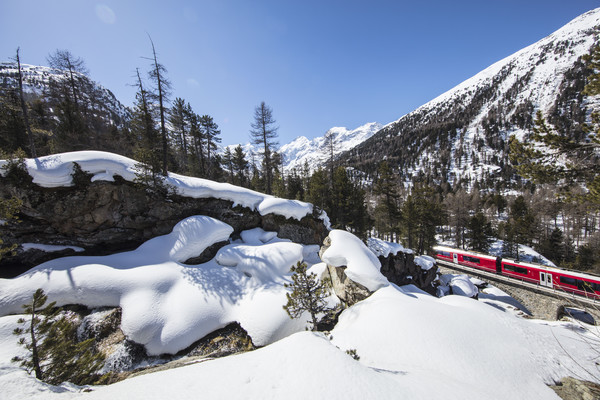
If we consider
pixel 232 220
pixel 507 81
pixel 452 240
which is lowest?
pixel 452 240

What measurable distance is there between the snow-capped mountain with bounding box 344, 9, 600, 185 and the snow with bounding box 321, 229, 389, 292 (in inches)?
4658

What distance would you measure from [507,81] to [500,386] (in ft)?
792

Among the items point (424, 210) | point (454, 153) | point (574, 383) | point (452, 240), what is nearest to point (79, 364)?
point (574, 383)

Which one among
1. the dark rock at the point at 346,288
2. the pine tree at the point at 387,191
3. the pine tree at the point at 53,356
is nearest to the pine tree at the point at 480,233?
the pine tree at the point at 387,191

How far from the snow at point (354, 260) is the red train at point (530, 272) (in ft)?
45.1

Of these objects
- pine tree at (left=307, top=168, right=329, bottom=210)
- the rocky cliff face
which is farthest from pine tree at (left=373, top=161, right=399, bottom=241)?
the rocky cliff face

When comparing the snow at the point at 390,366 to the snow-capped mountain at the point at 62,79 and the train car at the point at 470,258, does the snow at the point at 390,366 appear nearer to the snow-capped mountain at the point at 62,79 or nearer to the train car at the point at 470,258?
the snow-capped mountain at the point at 62,79

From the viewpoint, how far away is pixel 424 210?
81.6 feet

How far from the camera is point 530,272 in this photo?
1948 centimetres

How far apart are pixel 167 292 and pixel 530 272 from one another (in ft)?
102

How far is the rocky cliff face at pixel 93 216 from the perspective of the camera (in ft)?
31.4

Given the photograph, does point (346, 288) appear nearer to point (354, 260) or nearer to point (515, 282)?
point (354, 260)

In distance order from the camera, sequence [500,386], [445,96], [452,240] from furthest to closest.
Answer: [445,96], [452,240], [500,386]

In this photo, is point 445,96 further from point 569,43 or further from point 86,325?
point 86,325
